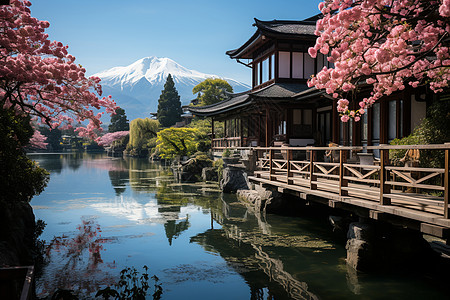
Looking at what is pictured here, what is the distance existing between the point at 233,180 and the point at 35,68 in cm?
1275

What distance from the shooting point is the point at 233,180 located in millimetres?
20719

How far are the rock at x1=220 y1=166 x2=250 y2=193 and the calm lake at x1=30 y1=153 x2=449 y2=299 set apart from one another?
2263 mm

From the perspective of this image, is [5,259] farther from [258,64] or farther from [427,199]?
[258,64]

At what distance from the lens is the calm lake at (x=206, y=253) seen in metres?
7.85

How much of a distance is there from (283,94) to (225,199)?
6.15 metres

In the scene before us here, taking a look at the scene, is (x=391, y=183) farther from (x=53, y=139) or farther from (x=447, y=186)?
(x=53, y=139)

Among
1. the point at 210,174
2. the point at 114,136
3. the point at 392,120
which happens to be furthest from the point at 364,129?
the point at 114,136

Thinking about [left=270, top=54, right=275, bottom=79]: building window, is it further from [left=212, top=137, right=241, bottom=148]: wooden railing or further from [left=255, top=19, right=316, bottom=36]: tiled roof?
[left=212, top=137, right=241, bottom=148]: wooden railing

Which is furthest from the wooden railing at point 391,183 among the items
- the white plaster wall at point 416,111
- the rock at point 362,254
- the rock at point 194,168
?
the rock at point 194,168

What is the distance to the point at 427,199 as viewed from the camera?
298 inches

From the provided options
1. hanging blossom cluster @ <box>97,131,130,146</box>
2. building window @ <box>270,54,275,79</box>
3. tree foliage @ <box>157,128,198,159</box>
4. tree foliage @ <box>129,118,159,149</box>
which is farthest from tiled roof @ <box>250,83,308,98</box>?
hanging blossom cluster @ <box>97,131,130,146</box>

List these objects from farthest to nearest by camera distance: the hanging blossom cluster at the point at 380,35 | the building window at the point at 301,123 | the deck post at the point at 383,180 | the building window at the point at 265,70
Result: 1. the building window at the point at 265,70
2. the building window at the point at 301,123
3. the deck post at the point at 383,180
4. the hanging blossom cluster at the point at 380,35

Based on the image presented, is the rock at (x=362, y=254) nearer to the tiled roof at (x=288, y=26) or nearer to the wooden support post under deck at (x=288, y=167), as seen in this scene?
the wooden support post under deck at (x=288, y=167)

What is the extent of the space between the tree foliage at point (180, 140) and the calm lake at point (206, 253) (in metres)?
15.8
